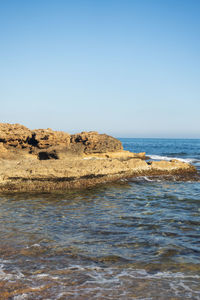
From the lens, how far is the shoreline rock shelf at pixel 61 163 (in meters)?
12.3

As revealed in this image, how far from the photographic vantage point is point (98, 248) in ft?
18.8

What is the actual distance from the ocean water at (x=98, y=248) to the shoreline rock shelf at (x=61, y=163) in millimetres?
2064

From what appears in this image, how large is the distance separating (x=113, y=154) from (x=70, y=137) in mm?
3895

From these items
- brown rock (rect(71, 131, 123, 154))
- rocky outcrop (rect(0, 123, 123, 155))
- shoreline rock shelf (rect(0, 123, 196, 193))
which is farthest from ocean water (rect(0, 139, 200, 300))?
brown rock (rect(71, 131, 123, 154))

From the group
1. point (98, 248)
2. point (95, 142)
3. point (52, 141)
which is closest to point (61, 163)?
point (52, 141)

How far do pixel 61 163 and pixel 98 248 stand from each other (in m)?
8.85

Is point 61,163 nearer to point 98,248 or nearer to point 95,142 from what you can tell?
point 95,142

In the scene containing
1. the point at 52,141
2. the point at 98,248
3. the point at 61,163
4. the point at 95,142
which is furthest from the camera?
the point at 95,142

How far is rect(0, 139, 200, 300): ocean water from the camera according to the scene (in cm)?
418

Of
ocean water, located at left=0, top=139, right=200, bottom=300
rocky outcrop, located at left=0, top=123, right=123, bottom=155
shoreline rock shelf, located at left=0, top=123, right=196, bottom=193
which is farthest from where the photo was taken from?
rocky outcrop, located at left=0, top=123, right=123, bottom=155

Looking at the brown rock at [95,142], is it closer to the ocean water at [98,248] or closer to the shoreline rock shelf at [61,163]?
the shoreline rock shelf at [61,163]

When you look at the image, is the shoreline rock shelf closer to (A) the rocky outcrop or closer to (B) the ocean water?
(A) the rocky outcrop

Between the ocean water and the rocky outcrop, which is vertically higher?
the rocky outcrop

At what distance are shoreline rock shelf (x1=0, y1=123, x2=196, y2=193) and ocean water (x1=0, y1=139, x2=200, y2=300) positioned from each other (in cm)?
206
